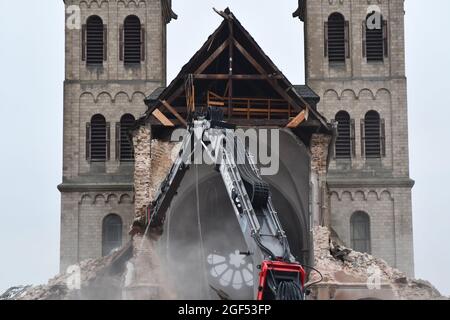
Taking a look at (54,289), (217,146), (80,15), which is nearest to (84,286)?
(54,289)

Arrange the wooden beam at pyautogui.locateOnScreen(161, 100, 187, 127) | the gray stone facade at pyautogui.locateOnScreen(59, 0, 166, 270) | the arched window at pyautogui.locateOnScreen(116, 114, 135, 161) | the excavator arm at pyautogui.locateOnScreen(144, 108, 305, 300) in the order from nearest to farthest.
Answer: the excavator arm at pyautogui.locateOnScreen(144, 108, 305, 300)
the wooden beam at pyautogui.locateOnScreen(161, 100, 187, 127)
the gray stone facade at pyautogui.locateOnScreen(59, 0, 166, 270)
the arched window at pyautogui.locateOnScreen(116, 114, 135, 161)

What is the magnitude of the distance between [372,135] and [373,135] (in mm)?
41

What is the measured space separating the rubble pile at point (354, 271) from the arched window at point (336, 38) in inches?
551

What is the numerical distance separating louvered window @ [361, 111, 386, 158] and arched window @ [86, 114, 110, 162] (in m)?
10.5

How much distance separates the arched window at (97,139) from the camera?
184 feet

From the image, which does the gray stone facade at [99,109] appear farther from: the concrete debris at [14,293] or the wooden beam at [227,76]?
the wooden beam at [227,76]

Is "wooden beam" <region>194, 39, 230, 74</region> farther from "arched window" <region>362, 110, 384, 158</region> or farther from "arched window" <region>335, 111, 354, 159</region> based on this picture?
"arched window" <region>362, 110, 384, 158</region>

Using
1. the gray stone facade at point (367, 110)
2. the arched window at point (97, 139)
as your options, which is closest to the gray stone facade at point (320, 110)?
the gray stone facade at point (367, 110)

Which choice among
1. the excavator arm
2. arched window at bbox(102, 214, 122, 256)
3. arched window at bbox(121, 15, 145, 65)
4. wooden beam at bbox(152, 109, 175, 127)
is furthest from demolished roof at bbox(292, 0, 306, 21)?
the excavator arm

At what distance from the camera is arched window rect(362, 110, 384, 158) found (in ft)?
184

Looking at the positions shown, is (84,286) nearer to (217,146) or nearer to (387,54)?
(217,146)

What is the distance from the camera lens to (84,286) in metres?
43.9

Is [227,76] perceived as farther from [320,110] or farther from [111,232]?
[111,232]

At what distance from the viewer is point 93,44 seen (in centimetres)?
5684
